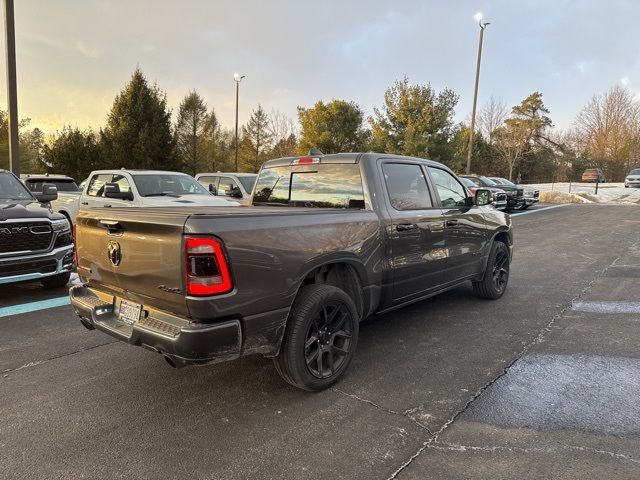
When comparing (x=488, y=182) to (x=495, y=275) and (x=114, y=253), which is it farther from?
(x=114, y=253)

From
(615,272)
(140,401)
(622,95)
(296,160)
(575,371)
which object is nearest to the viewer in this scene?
(140,401)

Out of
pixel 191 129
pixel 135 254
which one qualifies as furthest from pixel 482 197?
pixel 191 129

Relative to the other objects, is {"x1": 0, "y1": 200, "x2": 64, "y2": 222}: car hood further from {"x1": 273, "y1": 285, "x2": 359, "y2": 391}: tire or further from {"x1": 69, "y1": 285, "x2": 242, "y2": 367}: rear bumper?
{"x1": 273, "y1": 285, "x2": 359, "y2": 391}: tire

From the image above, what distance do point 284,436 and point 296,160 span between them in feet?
8.86

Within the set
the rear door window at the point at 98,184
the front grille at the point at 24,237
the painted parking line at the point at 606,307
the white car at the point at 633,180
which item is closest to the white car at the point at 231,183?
the rear door window at the point at 98,184

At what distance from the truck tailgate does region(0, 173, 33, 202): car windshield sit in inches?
152

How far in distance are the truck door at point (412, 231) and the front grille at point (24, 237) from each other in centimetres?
442

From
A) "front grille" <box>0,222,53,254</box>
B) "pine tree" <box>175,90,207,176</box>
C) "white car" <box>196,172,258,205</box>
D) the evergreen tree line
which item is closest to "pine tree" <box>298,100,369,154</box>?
the evergreen tree line

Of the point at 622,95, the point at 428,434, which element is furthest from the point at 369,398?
the point at 622,95

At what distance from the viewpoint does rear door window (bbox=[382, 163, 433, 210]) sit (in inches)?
166

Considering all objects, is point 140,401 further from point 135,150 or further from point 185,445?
point 135,150

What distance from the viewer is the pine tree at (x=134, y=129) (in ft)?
99.9

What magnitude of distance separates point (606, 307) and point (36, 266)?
7.09 meters

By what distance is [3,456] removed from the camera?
2.56 metres
